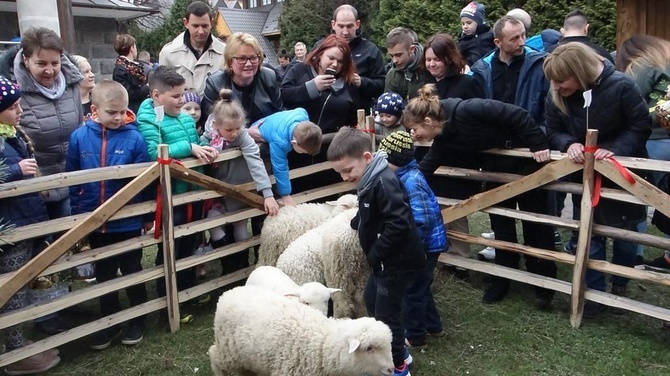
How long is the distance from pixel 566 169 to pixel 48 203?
13.4ft

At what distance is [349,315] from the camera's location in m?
4.41

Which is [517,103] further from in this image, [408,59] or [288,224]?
[288,224]

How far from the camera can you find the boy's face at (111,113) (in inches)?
171

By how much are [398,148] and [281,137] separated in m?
1.46

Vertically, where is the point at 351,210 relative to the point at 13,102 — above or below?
below

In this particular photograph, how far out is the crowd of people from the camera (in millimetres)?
3873

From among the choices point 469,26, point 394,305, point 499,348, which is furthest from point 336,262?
point 469,26

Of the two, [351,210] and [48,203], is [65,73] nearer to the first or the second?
[48,203]

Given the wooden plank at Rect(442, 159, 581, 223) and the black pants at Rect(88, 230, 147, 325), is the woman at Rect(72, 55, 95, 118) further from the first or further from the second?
the wooden plank at Rect(442, 159, 581, 223)

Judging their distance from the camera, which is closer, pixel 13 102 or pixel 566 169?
pixel 13 102

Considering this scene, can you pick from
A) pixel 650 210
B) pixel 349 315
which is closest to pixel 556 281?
pixel 349 315

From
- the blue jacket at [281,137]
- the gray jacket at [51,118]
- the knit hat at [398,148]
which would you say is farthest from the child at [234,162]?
the knit hat at [398,148]

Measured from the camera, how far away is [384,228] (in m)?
3.61

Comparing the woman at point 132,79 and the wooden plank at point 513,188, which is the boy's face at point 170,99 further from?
the woman at point 132,79
